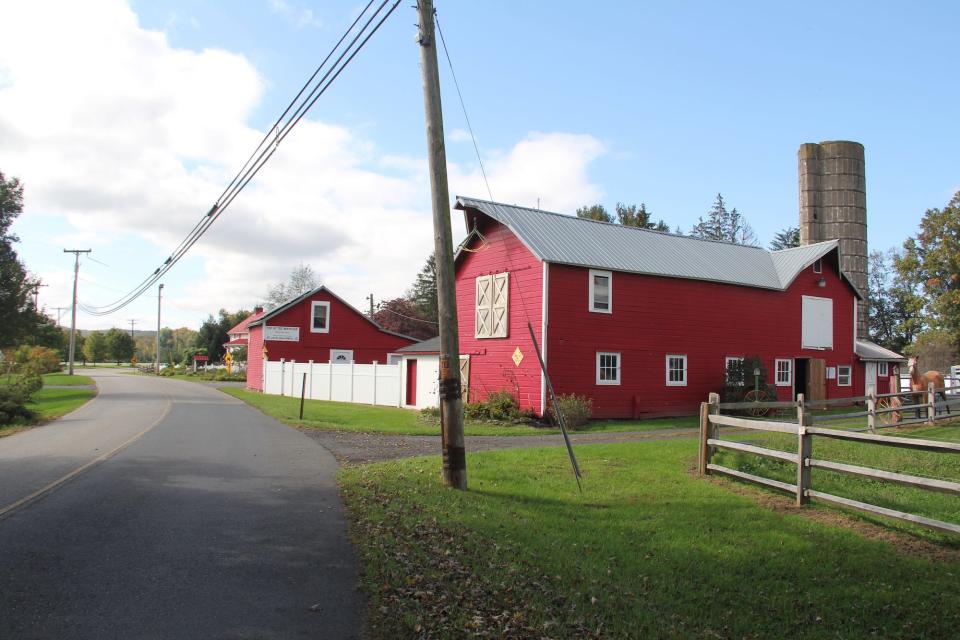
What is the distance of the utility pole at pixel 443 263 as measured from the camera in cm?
973

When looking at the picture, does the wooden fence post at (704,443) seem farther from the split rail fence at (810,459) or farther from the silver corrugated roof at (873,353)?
the silver corrugated roof at (873,353)

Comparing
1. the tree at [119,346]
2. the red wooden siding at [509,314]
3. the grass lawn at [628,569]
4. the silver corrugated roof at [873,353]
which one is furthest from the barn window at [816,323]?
the tree at [119,346]

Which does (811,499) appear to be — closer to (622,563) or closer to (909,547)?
(909,547)

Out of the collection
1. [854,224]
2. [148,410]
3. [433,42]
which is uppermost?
[854,224]

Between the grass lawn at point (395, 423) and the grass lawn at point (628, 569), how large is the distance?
954 cm

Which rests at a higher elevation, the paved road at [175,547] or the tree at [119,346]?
the tree at [119,346]

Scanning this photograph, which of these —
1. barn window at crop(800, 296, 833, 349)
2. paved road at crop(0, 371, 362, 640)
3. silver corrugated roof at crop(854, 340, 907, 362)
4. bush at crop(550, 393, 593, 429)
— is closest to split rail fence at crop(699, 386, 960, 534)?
paved road at crop(0, 371, 362, 640)

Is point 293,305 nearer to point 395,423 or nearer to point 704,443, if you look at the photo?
point 395,423

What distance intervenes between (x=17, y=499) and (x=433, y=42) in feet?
27.8

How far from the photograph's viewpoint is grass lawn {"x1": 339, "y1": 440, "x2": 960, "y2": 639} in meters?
5.25

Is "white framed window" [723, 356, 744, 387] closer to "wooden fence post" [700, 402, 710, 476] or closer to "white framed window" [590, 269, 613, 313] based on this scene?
"white framed window" [590, 269, 613, 313]

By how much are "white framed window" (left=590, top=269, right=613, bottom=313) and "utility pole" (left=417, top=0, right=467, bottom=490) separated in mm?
14392

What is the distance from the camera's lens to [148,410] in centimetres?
2483

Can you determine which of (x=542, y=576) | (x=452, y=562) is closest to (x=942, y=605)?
(x=542, y=576)
